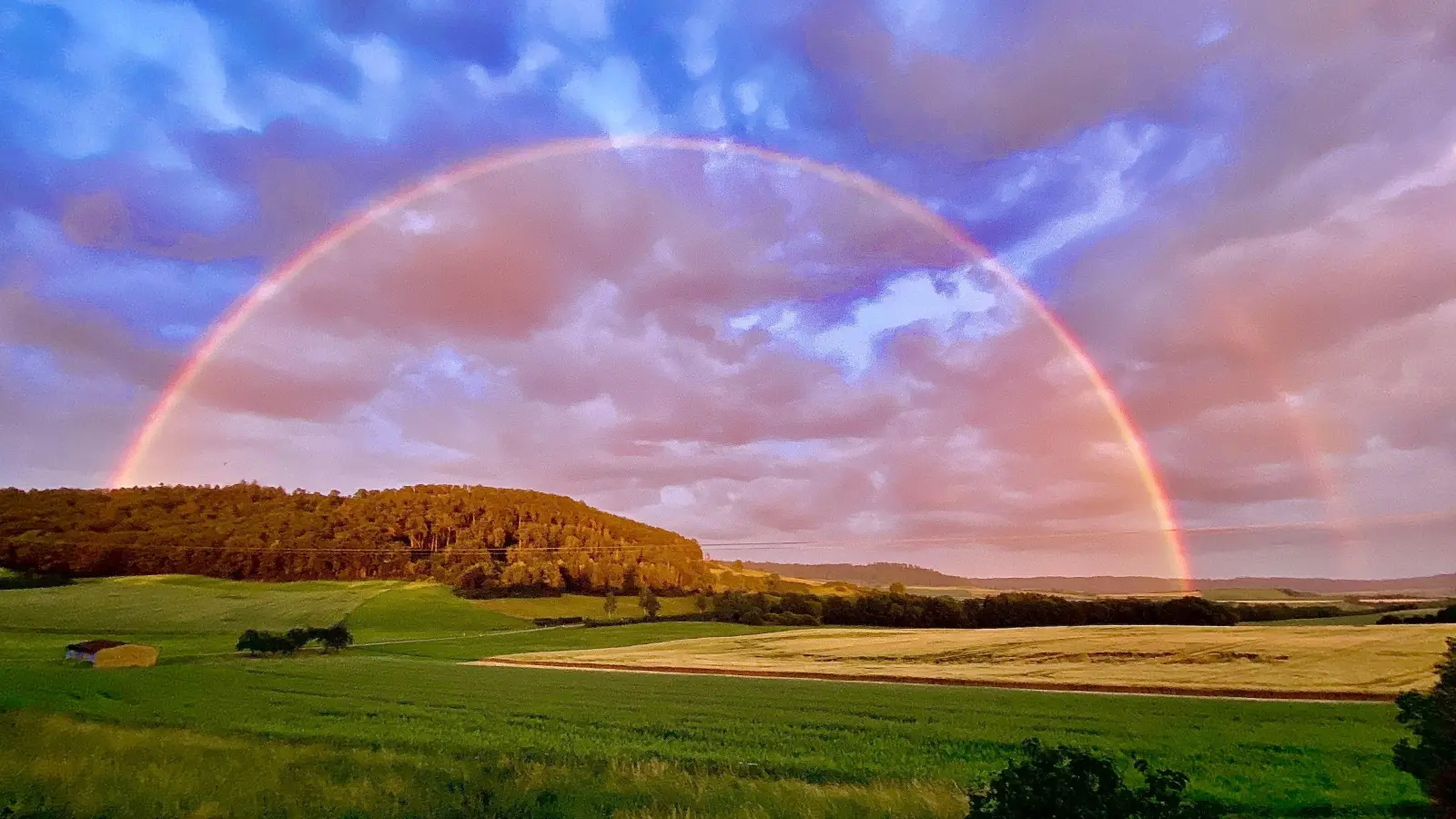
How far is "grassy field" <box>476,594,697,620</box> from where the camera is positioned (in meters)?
131

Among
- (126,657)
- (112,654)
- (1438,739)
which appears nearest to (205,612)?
(126,657)

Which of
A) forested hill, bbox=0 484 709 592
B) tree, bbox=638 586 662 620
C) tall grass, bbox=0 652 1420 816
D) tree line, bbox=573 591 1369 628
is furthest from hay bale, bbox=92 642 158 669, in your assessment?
forested hill, bbox=0 484 709 592

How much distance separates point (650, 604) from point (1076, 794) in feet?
431

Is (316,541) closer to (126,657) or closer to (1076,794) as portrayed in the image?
(126,657)

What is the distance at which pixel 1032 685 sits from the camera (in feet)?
155

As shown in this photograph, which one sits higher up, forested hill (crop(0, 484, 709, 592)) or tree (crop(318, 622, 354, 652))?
forested hill (crop(0, 484, 709, 592))

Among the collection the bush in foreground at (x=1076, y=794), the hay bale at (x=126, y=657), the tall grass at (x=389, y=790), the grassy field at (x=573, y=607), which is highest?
the bush in foreground at (x=1076, y=794)

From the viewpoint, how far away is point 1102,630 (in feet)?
232

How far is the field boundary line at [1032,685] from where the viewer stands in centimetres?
3802

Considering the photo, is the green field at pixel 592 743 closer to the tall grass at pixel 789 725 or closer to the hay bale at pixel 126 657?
the tall grass at pixel 789 725

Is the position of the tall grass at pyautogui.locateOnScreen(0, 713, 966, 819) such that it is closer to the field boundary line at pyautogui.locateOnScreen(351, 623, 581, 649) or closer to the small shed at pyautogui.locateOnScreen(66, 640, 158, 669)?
the small shed at pyautogui.locateOnScreen(66, 640, 158, 669)

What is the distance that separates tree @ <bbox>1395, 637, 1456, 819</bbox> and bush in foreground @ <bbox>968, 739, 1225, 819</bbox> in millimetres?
2719

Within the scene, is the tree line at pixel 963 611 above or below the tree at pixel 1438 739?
below

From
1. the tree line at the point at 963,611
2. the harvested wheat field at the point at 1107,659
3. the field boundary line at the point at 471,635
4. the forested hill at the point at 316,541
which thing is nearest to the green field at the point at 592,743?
the harvested wheat field at the point at 1107,659
